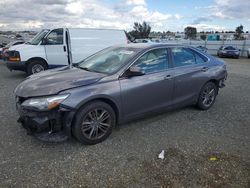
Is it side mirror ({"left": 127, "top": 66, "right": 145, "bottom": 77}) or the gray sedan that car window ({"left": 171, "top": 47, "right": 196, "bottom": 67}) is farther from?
side mirror ({"left": 127, "top": 66, "right": 145, "bottom": 77})

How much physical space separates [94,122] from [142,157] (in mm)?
899

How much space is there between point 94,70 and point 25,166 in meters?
1.88

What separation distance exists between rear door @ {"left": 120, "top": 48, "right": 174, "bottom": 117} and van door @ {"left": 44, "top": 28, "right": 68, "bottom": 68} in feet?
18.1

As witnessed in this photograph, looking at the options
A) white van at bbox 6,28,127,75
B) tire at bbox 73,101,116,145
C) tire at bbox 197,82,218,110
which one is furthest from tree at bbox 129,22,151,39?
tire at bbox 73,101,116,145

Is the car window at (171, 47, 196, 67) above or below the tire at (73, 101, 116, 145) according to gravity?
above

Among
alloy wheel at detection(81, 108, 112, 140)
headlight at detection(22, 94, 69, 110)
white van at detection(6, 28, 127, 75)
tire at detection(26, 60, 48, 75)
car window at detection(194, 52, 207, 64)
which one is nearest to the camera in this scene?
headlight at detection(22, 94, 69, 110)

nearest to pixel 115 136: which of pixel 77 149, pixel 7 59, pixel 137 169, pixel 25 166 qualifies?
pixel 77 149

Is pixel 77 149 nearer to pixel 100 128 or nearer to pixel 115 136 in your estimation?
pixel 100 128

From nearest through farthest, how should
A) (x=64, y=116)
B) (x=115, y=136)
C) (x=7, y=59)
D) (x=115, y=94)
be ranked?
(x=64, y=116)
(x=115, y=94)
(x=115, y=136)
(x=7, y=59)

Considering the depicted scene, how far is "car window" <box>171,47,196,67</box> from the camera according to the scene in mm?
4522

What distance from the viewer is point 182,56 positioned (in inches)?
184

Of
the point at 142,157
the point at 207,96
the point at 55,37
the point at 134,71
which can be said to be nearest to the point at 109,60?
the point at 134,71

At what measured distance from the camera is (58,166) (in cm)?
Answer: 303

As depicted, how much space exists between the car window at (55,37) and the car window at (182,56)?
558cm
